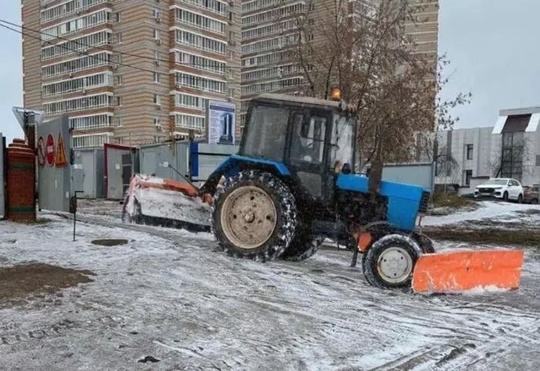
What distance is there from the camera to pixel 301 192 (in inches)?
299

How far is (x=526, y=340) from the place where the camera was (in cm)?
448

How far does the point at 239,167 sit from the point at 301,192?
3.83 ft

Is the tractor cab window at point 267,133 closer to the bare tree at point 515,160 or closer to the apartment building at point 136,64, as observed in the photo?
the apartment building at point 136,64

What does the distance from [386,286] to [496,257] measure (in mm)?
1372

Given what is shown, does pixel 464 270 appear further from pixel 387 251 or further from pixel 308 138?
pixel 308 138

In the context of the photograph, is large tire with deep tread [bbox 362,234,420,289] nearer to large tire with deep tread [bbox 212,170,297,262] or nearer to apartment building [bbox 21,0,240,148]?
Result: large tire with deep tread [bbox 212,170,297,262]

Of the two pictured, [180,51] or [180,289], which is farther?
[180,51]

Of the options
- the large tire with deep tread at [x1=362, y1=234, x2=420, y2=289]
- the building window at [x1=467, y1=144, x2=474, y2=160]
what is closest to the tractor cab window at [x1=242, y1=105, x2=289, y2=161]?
the large tire with deep tread at [x1=362, y1=234, x2=420, y2=289]

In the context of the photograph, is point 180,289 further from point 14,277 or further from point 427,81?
point 427,81

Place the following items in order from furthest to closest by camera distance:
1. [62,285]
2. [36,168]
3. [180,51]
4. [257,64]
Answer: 1. [257,64]
2. [180,51]
3. [36,168]
4. [62,285]

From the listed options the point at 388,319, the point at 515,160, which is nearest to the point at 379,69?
the point at 388,319

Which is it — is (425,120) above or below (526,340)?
above

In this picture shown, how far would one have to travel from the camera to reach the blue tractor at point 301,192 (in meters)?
7.07

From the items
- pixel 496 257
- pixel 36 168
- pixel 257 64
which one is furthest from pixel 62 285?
pixel 257 64
